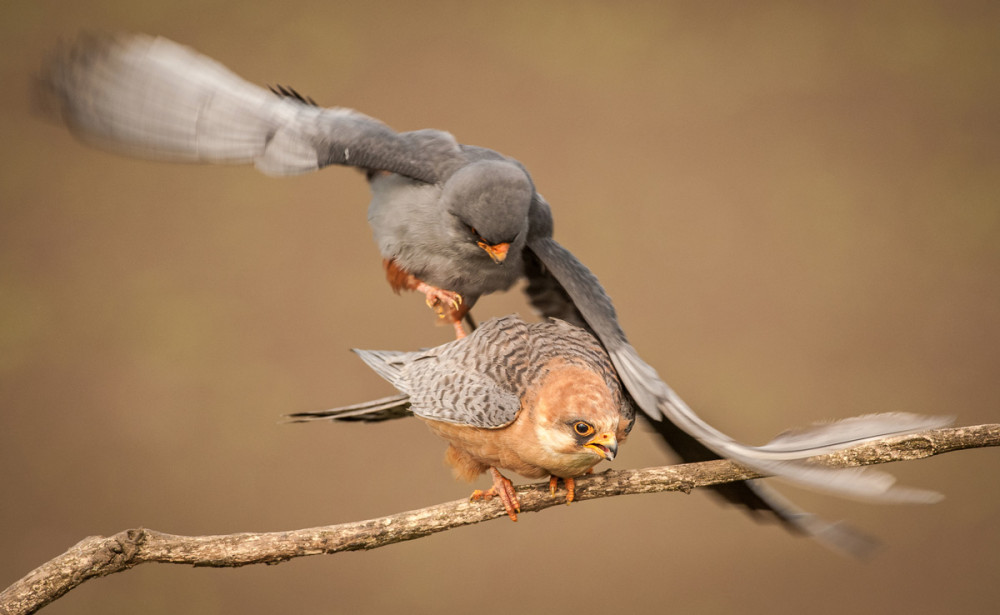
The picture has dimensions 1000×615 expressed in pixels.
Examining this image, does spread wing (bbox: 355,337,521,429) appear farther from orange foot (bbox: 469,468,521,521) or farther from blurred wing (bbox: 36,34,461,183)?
blurred wing (bbox: 36,34,461,183)

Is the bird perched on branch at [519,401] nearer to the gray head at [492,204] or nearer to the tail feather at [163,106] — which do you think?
the gray head at [492,204]

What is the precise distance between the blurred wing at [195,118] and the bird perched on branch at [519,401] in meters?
0.40

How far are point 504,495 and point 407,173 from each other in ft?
2.33

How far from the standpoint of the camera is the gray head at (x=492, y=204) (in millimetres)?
1696

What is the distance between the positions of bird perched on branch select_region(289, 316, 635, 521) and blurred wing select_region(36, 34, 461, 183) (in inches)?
15.8

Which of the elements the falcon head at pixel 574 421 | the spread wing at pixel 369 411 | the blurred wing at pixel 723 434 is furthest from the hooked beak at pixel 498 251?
the spread wing at pixel 369 411

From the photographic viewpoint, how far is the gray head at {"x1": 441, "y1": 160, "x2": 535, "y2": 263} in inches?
66.8

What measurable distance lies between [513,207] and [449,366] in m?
0.36

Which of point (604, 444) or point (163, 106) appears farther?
point (163, 106)

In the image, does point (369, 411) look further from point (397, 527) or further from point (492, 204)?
point (492, 204)

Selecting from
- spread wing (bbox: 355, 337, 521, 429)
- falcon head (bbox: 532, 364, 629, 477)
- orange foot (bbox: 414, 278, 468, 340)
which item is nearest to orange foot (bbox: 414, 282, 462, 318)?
orange foot (bbox: 414, 278, 468, 340)

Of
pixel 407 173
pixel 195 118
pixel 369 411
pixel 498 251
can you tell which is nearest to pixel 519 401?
pixel 498 251

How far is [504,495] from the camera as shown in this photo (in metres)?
1.73

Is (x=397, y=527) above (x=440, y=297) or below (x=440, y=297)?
below
